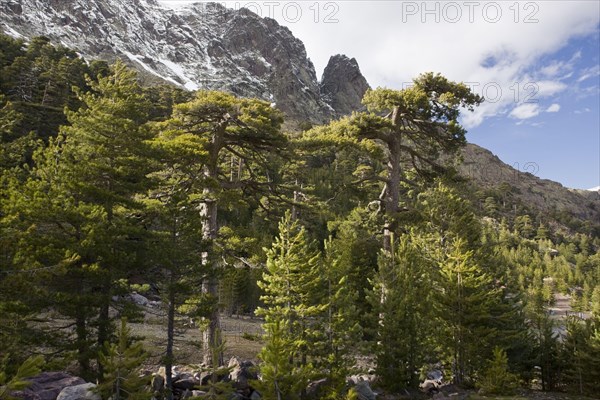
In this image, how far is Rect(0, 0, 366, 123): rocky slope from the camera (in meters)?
134

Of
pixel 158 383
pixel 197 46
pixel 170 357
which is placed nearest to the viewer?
pixel 170 357

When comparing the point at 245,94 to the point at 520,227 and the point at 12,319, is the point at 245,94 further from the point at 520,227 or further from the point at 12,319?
the point at 12,319

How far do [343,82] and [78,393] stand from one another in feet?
640

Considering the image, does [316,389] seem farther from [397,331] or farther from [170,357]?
[170,357]

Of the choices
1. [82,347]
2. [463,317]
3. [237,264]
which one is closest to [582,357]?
[463,317]

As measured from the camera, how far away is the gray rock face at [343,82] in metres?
187

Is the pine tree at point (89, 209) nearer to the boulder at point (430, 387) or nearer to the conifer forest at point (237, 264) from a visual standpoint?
the conifer forest at point (237, 264)

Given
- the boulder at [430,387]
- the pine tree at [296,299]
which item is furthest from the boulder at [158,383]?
the boulder at [430,387]

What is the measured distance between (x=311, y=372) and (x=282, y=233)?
17.4 ft

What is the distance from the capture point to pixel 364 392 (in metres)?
15.2

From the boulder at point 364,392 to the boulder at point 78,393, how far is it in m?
9.41

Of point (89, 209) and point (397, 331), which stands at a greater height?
point (89, 209)

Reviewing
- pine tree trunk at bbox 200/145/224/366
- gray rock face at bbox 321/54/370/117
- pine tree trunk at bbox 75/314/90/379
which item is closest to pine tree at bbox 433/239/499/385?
pine tree trunk at bbox 200/145/224/366

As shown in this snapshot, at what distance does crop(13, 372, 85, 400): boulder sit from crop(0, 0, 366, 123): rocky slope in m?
136
